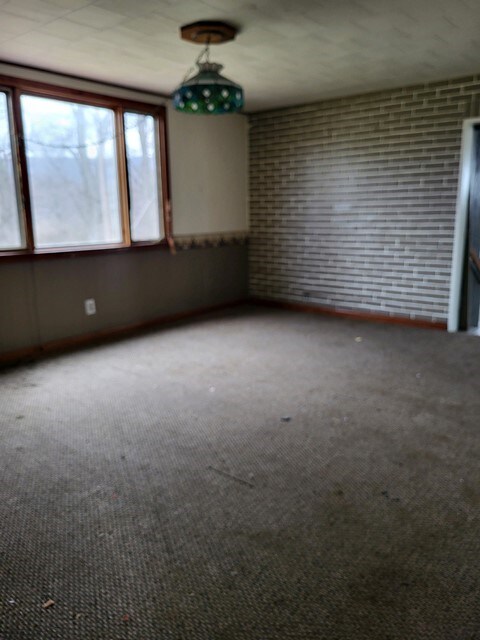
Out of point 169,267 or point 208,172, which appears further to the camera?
point 208,172

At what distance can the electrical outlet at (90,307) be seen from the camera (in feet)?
15.5

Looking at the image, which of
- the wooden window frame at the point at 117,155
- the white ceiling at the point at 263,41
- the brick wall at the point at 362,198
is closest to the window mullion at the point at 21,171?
the wooden window frame at the point at 117,155

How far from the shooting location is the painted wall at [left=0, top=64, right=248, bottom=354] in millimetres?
4266

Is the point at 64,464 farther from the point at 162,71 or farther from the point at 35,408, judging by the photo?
the point at 162,71

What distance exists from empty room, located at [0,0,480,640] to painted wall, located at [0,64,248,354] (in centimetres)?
2

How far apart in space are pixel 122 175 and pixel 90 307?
130cm

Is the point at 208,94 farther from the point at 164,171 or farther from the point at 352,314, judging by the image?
the point at 352,314

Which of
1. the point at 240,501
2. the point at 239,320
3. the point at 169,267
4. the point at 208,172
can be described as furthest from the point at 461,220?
the point at 240,501

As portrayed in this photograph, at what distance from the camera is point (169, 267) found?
545 centimetres

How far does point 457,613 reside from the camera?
1.55m

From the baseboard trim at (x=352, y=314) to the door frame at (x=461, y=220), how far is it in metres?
0.19

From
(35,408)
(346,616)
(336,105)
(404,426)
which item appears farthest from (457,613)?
(336,105)

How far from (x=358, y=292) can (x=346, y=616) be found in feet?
14.1

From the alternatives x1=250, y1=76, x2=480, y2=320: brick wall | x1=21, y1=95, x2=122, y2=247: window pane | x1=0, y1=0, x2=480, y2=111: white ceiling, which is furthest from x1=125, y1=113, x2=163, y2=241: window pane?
x1=250, y1=76, x2=480, y2=320: brick wall
